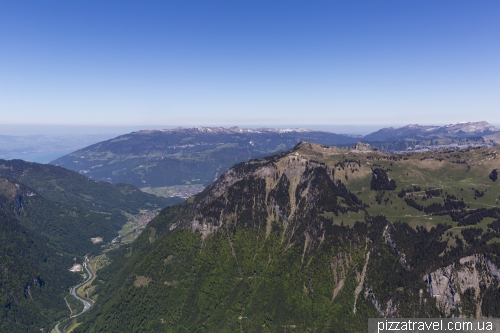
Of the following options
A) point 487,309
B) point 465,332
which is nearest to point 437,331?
point 465,332

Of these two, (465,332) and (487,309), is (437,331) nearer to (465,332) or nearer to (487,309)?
(465,332)

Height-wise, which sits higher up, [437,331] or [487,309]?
[487,309]
